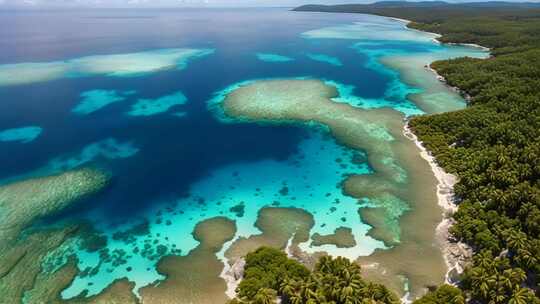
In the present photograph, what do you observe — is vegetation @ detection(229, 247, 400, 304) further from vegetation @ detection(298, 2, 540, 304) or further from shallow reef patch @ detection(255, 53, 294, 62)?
shallow reef patch @ detection(255, 53, 294, 62)

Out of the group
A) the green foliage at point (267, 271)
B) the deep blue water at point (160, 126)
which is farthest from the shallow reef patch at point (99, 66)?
the green foliage at point (267, 271)

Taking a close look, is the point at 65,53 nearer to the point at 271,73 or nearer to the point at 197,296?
the point at 271,73

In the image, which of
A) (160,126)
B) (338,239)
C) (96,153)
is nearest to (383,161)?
(338,239)

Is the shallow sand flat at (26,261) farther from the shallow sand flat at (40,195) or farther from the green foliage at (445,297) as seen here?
the green foliage at (445,297)

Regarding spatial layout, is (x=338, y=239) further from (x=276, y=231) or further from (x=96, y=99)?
(x=96, y=99)

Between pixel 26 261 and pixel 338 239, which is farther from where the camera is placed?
pixel 338 239

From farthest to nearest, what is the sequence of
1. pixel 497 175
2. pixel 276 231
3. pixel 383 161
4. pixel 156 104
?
pixel 156 104, pixel 383 161, pixel 497 175, pixel 276 231
